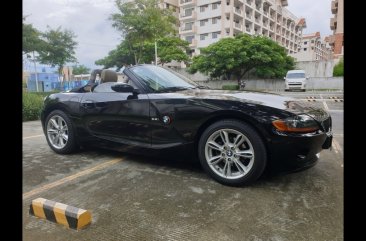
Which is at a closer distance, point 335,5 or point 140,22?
point 140,22

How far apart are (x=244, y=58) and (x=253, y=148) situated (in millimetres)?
25552

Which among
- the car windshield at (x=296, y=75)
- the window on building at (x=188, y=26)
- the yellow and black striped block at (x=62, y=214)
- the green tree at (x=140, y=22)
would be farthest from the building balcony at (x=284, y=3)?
the yellow and black striped block at (x=62, y=214)

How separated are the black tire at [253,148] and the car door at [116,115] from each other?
2.29 feet

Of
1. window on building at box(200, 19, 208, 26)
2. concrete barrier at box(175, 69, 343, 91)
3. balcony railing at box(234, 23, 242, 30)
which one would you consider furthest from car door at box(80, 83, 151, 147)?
window on building at box(200, 19, 208, 26)

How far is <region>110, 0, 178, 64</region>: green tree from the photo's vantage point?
2562 centimetres

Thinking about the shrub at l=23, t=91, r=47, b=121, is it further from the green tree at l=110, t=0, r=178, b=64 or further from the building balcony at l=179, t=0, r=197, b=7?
the building balcony at l=179, t=0, r=197, b=7

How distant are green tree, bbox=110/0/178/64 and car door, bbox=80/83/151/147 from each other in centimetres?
2323

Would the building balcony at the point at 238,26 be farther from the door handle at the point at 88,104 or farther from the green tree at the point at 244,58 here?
the door handle at the point at 88,104

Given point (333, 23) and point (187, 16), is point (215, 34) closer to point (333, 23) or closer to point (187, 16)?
point (187, 16)

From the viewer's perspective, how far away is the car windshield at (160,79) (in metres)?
3.37

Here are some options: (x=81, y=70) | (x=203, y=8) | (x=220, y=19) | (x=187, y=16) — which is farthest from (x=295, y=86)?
(x=81, y=70)

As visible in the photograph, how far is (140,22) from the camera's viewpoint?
25.6 metres
